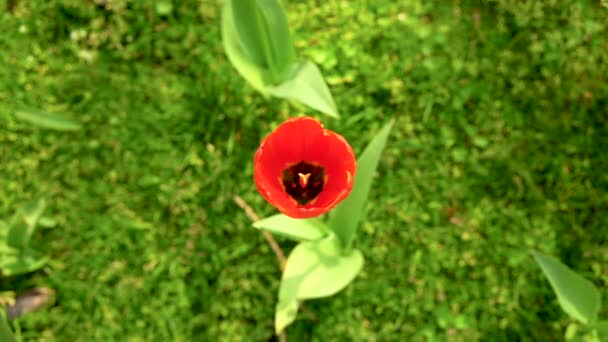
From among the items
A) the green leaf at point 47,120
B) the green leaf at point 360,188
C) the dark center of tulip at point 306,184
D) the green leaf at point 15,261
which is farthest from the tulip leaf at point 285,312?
the green leaf at point 47,120

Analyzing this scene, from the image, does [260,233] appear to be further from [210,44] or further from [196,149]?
[210,44]

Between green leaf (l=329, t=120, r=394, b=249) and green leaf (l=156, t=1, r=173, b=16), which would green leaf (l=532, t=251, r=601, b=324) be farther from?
green leaf (l=156, t=1, r=173, b=16)

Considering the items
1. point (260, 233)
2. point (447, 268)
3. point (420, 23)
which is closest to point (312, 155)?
point (260, 233)

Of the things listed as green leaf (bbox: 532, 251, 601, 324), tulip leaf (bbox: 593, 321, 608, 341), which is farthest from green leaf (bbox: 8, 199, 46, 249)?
tulip leaf (bbox: 593, 321, 608, 341)

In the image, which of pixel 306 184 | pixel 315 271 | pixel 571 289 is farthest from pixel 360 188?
pixel 571 289

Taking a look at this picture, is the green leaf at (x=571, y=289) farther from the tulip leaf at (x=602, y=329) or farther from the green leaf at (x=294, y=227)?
the green leaf at (x=294, y=227)

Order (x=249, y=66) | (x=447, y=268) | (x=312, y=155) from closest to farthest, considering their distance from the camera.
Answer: (x=312, y=155) < (x=249, y=66) < (x=447, y=268)

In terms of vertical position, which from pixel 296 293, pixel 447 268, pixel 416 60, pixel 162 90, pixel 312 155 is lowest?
pixel 447 268

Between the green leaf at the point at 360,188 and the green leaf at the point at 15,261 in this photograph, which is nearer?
the green leaf at the point at 360,188
